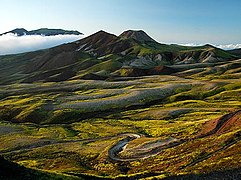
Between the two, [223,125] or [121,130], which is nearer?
[223,125]

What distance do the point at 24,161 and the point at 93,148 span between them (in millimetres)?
19419

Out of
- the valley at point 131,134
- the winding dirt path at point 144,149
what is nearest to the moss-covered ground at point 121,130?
the valley at point 131,134

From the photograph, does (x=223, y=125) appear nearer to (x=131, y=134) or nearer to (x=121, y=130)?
(x=131, y=134)

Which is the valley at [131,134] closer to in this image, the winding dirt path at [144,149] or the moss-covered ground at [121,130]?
the moss-covered ground at [121,130]

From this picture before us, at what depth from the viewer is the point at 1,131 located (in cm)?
13625

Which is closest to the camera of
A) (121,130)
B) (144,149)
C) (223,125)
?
(223,125)

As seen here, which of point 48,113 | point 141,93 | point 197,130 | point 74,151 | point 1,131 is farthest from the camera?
point 141,93

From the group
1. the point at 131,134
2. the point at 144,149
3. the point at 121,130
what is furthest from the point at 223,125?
the point at 121,130

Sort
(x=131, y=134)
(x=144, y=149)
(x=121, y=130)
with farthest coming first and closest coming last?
(x=121, y=130), (x=131, y=134), (x=144, y=149)

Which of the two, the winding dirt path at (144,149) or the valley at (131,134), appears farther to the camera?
the winding dirt path at (144,149)

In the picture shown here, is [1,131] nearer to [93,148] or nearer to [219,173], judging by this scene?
[93,148]

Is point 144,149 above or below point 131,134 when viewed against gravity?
above

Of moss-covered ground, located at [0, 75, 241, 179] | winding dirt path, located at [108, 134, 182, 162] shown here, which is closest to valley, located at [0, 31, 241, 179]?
moss-covered ground, located at [0, 75, 241, 179]

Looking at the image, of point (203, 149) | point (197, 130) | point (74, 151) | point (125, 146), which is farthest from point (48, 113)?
point (203, 149)
